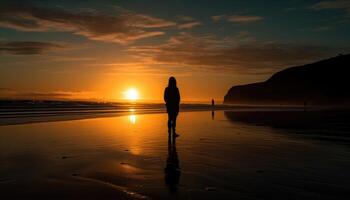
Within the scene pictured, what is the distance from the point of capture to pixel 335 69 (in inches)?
6038

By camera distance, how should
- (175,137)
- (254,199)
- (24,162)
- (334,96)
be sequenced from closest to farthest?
(254,199)
(24,162)
(175,137)
(334,96)

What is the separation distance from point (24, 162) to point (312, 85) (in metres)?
165

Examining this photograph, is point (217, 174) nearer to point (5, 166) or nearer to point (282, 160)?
point (282, 160)

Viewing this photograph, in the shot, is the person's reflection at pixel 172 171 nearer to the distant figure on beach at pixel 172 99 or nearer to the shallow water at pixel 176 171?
the shallow water at pixel 176 171

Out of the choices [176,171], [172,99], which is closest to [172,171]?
[176,171]

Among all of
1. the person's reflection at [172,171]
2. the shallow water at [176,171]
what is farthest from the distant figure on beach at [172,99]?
the person's reflection at [172,171]

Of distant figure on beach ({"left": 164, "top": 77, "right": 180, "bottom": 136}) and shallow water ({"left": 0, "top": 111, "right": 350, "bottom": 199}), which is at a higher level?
distant figure on beach ({"left": 164, "top": 77, "right": 180, "bottom": 136})

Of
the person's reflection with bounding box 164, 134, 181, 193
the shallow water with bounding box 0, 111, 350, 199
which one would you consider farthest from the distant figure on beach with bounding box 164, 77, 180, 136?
the person's reflection with bounding box 164, 134, 181, 193

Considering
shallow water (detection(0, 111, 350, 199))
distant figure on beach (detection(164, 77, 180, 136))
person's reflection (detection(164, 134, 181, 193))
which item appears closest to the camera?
shallow water (detection(0, 111, 350, 199))

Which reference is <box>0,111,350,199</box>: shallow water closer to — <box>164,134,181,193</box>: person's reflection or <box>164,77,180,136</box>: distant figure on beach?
<box>164,134,181,193</box>: person's reflection

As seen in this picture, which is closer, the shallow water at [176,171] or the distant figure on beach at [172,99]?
the shallow water at [176,171]

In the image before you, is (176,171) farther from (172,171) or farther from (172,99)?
(172,99)

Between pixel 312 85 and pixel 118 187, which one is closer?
pixel 118 187

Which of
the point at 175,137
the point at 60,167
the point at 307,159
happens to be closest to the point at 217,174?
the point at 307,159
